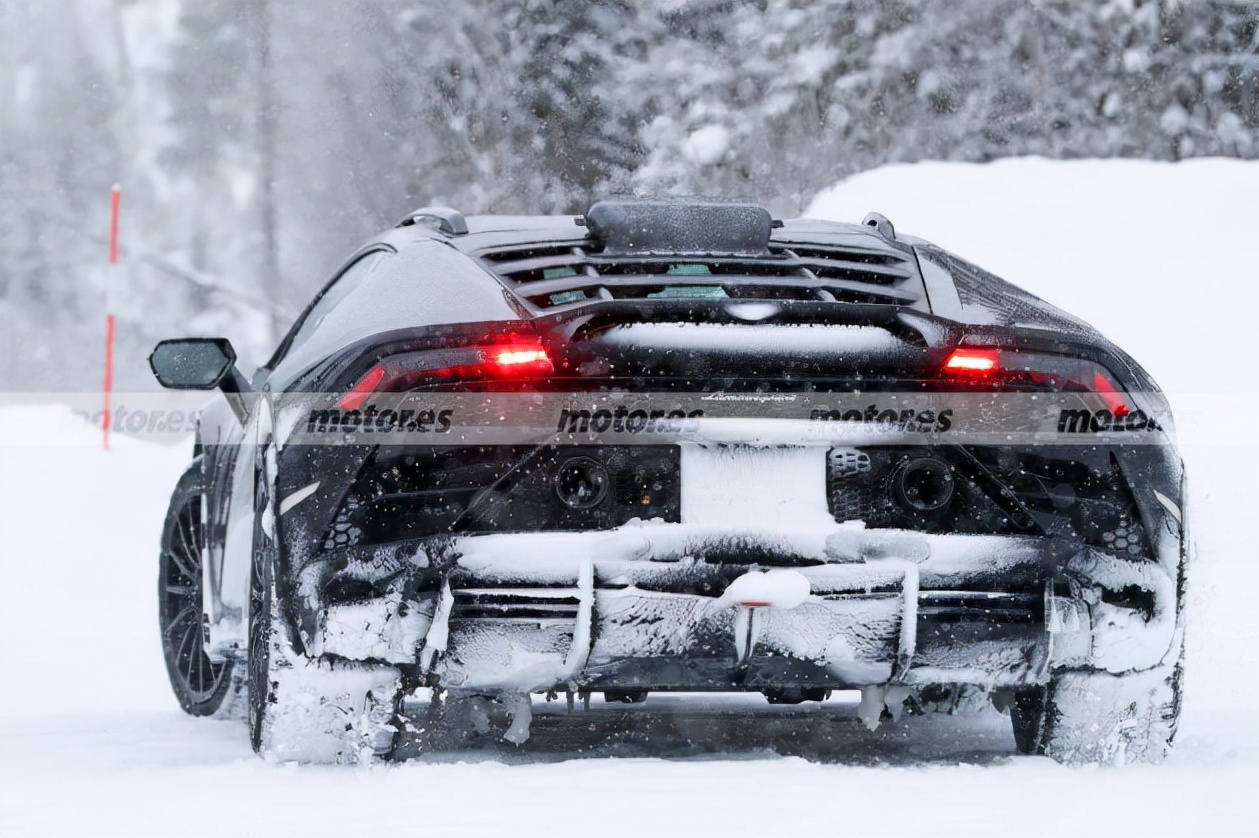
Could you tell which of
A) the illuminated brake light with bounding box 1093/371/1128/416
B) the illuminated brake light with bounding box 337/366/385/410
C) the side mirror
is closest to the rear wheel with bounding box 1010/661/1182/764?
the illuminated brake light with bounding box 1093/371/1128/416

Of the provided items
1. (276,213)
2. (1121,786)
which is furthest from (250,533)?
(276,213)

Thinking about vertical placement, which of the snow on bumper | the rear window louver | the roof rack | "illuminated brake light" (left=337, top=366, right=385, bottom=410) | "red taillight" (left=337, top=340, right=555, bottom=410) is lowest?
the snow on bumper

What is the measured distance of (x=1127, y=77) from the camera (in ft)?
71.3

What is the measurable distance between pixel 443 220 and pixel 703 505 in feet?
4.65

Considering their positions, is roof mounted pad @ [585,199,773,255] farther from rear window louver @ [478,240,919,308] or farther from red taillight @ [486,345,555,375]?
red taillight @ [486,345,555,375]

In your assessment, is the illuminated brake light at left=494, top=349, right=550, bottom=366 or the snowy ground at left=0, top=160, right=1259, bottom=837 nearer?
the snowy ground at left=0, top=160, right=1259, bottom=837

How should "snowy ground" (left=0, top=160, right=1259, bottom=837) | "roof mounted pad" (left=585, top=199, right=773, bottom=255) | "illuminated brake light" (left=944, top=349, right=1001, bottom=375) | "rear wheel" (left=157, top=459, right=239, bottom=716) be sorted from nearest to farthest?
"snowy ground" (left=0, top=160, right=1259, bottom=837) → "illuminated brake light" (left=944, top=349, right=1001, bottom=375) → "roof mounted pad" (left=585, top=199, right=773, bottom=255) → "rear wheel" (left=157, top=459, right=239, bottom=716)

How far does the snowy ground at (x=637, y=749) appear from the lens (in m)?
3.50

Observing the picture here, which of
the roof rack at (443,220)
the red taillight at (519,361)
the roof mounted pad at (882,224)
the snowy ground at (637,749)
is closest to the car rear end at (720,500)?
the red taillight at (519,361)

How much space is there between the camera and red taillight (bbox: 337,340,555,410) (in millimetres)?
3914

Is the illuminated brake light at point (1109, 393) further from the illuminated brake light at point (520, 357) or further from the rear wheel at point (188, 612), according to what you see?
the rear wheel at point (188, 612)

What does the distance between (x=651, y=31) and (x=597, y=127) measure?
166cm

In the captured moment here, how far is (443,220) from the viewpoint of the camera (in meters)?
4.96

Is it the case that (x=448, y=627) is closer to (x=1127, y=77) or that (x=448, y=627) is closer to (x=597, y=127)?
(x=1127, y=77)
